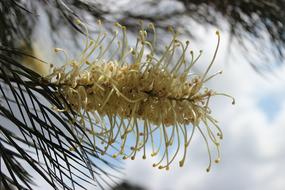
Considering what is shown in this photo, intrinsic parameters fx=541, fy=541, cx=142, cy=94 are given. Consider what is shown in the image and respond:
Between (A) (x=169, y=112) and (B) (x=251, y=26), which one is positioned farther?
(B) (x=251, y=26)

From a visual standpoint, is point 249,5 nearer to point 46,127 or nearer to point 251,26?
point 251,26

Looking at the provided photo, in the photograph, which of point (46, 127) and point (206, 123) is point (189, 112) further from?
point (46, 127)

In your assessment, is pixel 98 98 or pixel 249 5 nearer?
pixel 98 98

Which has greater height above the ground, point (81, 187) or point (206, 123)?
point (206, 123)

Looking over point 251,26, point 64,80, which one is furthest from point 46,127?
point 251,26

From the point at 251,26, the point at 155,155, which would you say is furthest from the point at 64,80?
the point at 251,26

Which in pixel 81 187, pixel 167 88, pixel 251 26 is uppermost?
pixel 251 26

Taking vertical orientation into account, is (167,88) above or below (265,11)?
below
